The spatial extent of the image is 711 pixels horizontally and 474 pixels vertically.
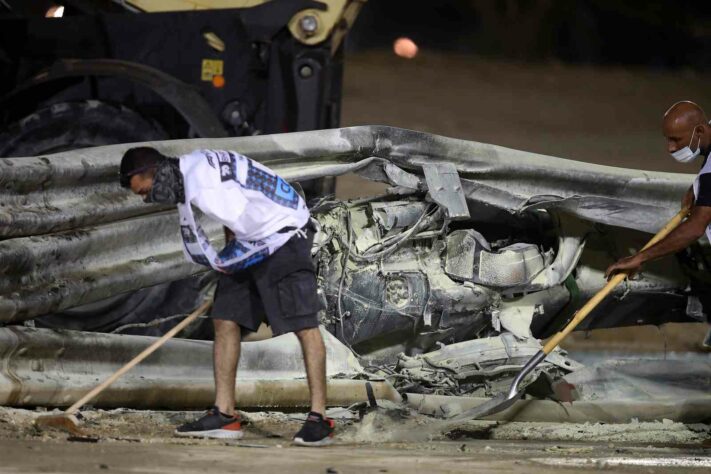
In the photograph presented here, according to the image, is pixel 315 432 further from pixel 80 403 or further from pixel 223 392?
pixel 80 403

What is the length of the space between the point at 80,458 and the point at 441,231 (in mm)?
2451

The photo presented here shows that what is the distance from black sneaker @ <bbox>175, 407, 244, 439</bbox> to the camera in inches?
174

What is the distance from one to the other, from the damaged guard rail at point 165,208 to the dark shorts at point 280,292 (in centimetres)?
77

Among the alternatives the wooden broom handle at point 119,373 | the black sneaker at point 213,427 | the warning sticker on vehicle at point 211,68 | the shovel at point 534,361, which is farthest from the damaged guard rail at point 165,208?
the warning sticker on vehicle at point 211,68

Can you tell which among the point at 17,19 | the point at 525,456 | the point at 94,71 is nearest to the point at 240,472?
the point at 525,456

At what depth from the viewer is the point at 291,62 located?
6773 millimetres

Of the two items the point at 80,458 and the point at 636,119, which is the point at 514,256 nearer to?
the point at 80,458

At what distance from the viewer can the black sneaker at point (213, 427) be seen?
14.5 feet

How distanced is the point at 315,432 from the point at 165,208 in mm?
1429

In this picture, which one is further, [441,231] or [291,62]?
[291,62]

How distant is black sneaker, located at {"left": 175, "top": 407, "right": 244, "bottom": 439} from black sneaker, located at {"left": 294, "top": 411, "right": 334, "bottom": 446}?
0.26 m

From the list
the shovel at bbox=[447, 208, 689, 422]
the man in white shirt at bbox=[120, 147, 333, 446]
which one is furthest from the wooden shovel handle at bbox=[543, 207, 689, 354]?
the man in white shirt at bbox=[120, 147, 333, 446]

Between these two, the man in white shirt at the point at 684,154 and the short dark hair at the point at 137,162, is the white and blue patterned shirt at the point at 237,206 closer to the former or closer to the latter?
the short dark hair at the point at 137,162

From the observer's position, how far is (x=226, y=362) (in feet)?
14.7
